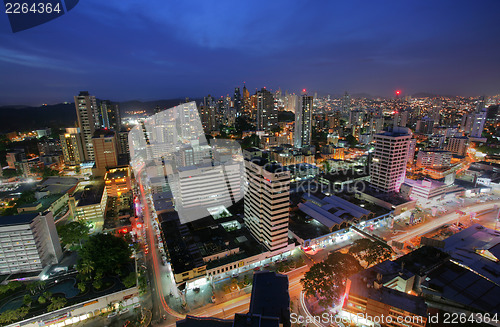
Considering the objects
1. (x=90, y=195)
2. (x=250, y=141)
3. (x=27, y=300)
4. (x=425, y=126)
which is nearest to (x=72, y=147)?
(x=90, y=195)

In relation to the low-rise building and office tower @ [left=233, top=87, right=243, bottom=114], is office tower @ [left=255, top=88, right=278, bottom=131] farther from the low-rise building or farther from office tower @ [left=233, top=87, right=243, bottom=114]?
the low-rise building

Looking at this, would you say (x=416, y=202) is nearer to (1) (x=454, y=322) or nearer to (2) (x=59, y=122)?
(1) (x=454, y=322)

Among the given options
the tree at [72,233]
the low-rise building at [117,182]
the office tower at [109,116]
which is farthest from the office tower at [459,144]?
the office tower at [109,116]

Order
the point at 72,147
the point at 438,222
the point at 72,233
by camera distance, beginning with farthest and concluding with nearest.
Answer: the point at 72,147 < the point at 438,222 < the point at 72,233

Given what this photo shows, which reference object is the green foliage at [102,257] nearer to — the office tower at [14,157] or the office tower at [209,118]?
the office tower at [14,157]

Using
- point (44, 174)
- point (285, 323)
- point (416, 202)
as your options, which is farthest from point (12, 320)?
point (416, 202)

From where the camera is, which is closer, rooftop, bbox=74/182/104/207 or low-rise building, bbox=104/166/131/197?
rooftop, bbox=74/182/104/207

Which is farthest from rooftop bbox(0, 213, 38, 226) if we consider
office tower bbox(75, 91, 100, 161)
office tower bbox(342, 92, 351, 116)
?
office tower bbox(342, 92, 351, 116)

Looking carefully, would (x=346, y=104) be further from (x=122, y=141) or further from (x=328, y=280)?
(x=328, y=280)
